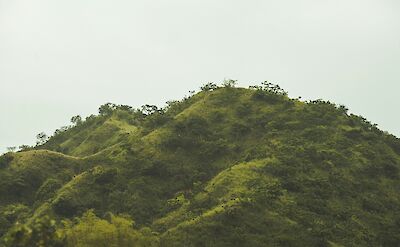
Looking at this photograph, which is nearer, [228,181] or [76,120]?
[228,181]

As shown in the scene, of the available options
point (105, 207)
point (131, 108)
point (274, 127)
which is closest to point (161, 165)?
point (105, 207)

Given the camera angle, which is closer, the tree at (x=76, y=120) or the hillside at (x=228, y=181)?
the hillside at (x=228, y=181)

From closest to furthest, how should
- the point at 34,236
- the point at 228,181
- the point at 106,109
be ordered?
the point at 34,236
the point at 228,181
the point at 106,109

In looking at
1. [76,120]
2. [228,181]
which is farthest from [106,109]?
[228,181]

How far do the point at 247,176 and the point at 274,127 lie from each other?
19.5 metres

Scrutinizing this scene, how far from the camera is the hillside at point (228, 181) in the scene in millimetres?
61281

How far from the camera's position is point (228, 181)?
7188 cm

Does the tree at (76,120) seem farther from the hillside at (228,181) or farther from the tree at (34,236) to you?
the tree at (34,236)

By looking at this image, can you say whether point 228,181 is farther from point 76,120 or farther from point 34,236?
point 76,120

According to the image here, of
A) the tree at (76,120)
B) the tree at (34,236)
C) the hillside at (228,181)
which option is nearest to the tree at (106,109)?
the tree at (76,120)

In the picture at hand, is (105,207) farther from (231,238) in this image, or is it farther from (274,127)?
(274,127)

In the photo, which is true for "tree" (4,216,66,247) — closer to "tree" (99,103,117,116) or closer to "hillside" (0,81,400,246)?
"hillside" (0,81,400,246)

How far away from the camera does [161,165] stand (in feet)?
271

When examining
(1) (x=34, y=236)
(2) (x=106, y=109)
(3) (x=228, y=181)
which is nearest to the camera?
(1) (x=34, y=236)
